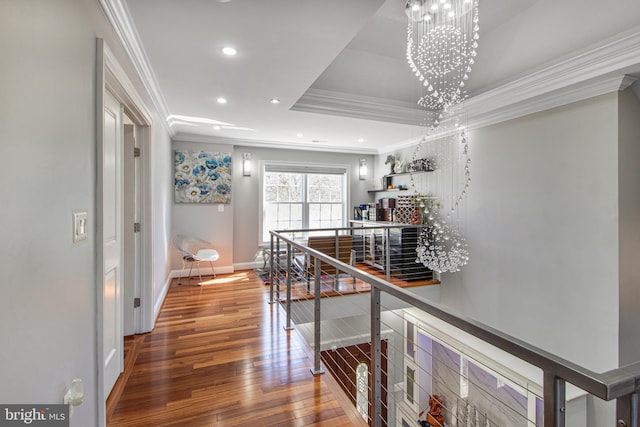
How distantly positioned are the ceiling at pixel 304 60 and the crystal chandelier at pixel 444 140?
0.72ft

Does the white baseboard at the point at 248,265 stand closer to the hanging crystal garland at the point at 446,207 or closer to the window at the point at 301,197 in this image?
the window at the point at 301,197

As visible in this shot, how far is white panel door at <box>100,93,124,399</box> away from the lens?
1863 millimetres

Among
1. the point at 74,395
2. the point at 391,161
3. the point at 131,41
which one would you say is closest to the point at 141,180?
the point at 131,41

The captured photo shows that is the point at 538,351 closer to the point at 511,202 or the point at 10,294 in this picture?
the point at 10,294

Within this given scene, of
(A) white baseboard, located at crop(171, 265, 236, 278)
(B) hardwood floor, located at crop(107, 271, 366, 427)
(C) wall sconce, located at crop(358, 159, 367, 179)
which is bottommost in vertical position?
(B) hardwood floor, located at crop(107, 271, 366, 427)

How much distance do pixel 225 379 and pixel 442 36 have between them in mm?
3317

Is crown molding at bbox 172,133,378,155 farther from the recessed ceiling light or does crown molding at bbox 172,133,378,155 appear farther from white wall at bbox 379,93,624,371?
the recessed ceiling light

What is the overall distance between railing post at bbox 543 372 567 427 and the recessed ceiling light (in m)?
2.53

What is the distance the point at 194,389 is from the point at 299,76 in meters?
2.60

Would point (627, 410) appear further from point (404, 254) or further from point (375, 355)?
point (404, 254)

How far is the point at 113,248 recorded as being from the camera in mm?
2055

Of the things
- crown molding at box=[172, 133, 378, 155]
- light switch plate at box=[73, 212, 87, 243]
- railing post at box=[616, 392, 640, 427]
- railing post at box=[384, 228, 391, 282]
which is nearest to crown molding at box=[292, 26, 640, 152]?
railing post at box=[384, 228, 391, 282]

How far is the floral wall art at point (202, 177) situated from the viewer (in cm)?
485

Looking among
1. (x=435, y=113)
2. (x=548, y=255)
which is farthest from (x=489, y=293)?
(x=435, y=113)
